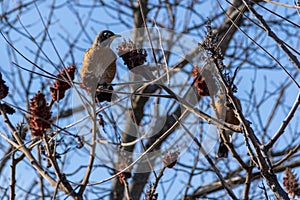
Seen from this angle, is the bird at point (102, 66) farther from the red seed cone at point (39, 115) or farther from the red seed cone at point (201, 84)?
the red seed cone at point (39, 115)

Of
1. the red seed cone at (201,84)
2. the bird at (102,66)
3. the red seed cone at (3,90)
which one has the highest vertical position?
the bird at (102,66)

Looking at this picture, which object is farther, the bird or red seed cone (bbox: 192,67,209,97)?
the bird

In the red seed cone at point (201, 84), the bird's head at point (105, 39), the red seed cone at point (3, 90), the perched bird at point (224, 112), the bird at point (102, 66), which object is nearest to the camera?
the red seed cone at point (3, 90)

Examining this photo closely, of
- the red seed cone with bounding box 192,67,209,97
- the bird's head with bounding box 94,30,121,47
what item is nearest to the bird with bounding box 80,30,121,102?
the bird's head with bounding box 94,30,121,47

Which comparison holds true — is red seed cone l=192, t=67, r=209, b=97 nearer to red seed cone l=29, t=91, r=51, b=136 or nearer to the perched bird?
the perched bird

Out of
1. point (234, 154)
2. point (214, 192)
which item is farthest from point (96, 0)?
point (234, 154)

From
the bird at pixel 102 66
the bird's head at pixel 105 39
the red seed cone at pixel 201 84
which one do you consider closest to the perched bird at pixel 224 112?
the red seed cone at pixel 201 84

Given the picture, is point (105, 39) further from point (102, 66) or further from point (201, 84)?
point (201, 84)

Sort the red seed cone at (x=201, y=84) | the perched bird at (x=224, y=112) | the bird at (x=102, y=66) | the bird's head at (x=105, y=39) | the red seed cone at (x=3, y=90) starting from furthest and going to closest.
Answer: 1. the bird's head at (x=105, y=39)
2. the bird at (x=102, y=66)
3. the red seed cone at (x=201, y=84)
4. the perched bird at (x=224, y=112)
5. the red seed cone at (x=3, y=90)

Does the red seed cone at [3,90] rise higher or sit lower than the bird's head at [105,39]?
lower

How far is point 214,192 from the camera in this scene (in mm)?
4855

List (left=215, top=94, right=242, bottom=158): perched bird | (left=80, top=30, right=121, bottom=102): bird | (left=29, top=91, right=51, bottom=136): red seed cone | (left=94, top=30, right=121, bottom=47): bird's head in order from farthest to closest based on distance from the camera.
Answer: (left=94, top=30, right=121, bottom=47): bird's head
(left=80, top=30, right=121, bottom=102): bird
(left=215, top=94, right=242, bottom=158): perched bird
(left=29, top=91, right=51, bottom=136): red seed cone

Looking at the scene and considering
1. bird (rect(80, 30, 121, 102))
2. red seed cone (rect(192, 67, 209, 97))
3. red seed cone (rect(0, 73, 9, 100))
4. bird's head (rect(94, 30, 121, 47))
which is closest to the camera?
red seed cone (rect(0, 73, 9, 100))

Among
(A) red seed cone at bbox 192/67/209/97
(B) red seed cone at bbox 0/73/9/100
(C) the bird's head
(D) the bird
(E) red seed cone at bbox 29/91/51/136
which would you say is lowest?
(E) red seed cone at bbox 29/91/51/136
